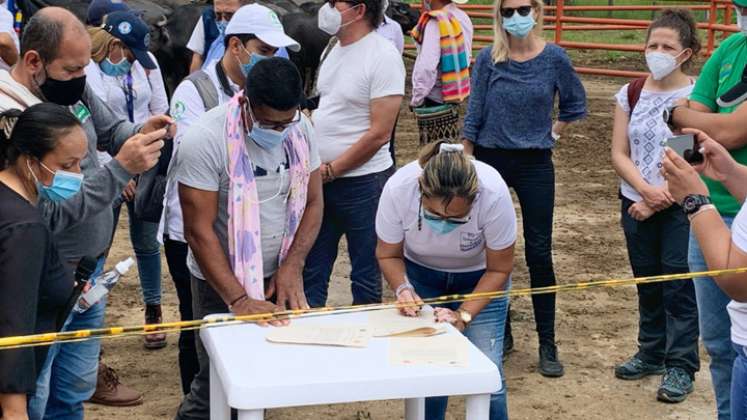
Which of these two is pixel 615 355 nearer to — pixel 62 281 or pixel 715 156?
pixel 715 156

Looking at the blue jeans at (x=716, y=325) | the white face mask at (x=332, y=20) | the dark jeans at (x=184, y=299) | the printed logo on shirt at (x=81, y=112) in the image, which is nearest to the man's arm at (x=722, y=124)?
the blue jeans at (x=716, y=325)

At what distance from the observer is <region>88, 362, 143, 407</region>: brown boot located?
4781mm

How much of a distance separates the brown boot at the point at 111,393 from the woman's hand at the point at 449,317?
177 cm

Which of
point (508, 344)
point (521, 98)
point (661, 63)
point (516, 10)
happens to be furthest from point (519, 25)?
point (508, 344)

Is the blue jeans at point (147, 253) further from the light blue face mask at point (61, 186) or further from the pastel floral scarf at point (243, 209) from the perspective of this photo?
the light blue face mask at point (61, 186)

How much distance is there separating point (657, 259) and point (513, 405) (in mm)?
941

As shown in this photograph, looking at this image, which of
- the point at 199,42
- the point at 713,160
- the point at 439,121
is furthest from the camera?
the point at 439,121

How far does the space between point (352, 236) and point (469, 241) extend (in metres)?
1.09

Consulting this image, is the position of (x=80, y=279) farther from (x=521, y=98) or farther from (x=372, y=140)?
(x=521, y=98)

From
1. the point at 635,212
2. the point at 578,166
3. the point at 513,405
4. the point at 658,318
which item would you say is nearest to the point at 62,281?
the point at 513,405

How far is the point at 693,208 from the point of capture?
3.11 metres

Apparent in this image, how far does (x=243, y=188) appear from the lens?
3.66 metres

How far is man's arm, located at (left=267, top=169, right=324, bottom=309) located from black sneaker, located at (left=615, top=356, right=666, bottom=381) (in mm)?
1928

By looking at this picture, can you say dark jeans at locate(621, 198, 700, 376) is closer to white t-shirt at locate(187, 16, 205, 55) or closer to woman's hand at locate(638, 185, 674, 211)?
woman's hand at locate(638, 185, 674, 211)
